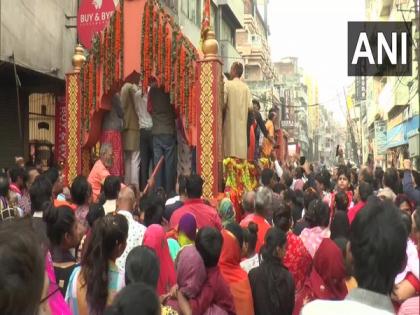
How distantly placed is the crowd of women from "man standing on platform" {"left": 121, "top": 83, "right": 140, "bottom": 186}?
3338 millimetres

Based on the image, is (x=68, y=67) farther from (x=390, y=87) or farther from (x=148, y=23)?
(x=390, y=87)

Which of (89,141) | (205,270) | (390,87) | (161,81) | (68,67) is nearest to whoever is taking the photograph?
(205,270)

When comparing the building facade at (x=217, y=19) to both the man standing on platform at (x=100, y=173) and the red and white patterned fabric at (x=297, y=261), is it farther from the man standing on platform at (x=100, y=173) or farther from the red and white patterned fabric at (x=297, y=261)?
the red and white patterned fabric at (x=297, y=261)

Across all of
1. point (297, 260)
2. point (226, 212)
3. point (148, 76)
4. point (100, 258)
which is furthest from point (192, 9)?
point (100, 258)

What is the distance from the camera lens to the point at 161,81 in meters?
9.55

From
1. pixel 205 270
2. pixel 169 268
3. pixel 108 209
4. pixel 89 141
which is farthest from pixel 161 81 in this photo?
pixel 205 270

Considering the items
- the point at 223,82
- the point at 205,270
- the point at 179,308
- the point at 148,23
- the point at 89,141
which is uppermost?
the point at 148,23

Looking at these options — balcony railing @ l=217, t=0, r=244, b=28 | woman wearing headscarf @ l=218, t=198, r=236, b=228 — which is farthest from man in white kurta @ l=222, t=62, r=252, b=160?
balcony railing @ l=217, t=0, r=244, b=28

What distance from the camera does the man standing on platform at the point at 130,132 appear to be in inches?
410

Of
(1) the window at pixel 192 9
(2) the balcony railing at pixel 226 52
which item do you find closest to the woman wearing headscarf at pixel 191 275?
(1) the window at pixel 192 9

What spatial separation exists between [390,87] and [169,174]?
26834 millimetres

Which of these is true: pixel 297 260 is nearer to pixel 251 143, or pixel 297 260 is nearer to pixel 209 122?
pixel 209 122

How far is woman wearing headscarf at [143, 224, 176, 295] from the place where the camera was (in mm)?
4453

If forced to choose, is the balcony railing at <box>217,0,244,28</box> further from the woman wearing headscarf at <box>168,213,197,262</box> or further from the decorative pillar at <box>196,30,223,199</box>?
the woman wearing headscarf at <box>168,213,197,262</box>
